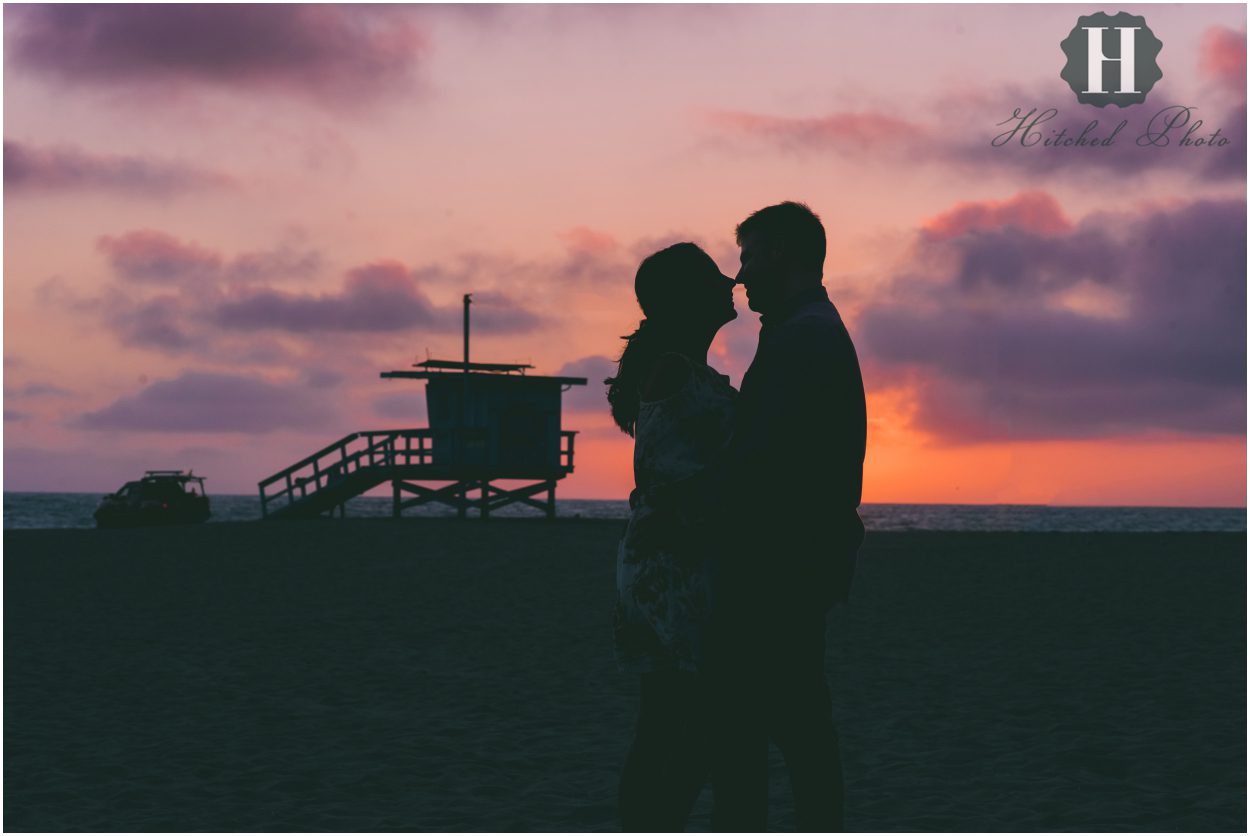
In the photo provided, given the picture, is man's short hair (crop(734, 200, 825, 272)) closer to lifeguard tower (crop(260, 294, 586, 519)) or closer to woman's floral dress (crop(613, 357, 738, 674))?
woman's floral dress (crop(613, 357, 738, 674))

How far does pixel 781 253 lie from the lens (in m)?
3.62

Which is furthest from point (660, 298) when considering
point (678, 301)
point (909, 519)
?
point (909, 519)

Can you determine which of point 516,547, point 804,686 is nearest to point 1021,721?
point 804,686

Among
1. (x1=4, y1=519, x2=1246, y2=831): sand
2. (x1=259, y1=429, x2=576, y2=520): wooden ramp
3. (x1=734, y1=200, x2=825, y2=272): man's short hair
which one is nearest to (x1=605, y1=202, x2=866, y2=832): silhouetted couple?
(x1=734, y1=200, x2=825, y2=272): man's short hair

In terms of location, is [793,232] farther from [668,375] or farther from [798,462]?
[798,462]

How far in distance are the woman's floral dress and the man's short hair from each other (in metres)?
0.37

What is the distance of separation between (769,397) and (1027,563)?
20.8 metres

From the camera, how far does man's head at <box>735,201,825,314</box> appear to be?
3607 millimetres

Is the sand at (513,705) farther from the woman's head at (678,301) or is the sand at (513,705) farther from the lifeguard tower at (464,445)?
the lifeguard tower at (464,445)

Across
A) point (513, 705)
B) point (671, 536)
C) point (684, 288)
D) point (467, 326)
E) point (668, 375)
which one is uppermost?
point (467, 326)

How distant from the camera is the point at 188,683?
30.8 ft

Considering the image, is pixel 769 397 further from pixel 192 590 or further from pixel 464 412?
pixel 464 412

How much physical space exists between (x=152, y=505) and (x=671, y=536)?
4062 cm

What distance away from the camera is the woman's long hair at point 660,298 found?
356 cm
